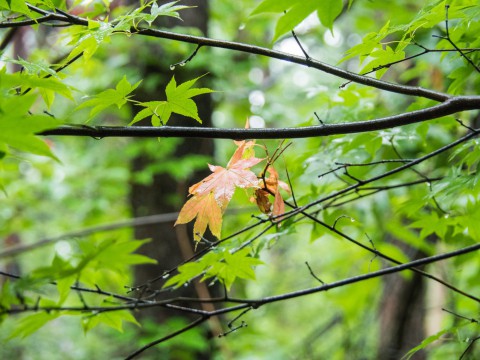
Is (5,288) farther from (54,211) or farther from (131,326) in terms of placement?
(54,211)

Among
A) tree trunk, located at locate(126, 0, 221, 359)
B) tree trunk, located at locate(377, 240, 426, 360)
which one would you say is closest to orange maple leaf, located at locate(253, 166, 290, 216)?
tree trunk, located at locate(126, 0, 221, 359)

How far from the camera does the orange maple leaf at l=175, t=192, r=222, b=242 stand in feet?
3.48

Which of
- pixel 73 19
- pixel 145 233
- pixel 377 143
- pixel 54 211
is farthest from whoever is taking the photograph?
pixel 54 211

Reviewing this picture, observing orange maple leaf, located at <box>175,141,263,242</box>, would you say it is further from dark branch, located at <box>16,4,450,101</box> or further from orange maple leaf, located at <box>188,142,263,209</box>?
dark branch, located at <box>16,4,450,101</box>

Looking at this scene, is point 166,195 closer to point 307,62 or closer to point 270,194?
point 270,194

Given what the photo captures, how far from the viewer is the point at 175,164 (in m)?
3.07

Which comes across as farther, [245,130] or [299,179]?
[299,179]

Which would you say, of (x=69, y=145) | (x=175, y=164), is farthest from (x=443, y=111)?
(x=69, y=145)

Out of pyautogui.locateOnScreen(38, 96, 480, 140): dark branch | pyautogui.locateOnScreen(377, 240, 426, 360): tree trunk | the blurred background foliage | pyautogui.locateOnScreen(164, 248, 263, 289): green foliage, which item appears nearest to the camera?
pyautogui.locateOnScreen(38, 96, 480, 140): dark branch

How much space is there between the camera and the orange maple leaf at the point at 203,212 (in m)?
1.06

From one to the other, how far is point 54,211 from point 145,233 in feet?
9.82

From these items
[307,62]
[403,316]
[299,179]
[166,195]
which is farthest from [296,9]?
[403,316]

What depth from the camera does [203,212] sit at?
1075mm

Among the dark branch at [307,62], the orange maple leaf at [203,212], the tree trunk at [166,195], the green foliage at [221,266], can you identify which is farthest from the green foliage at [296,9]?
the tree trunk at [166,195]
